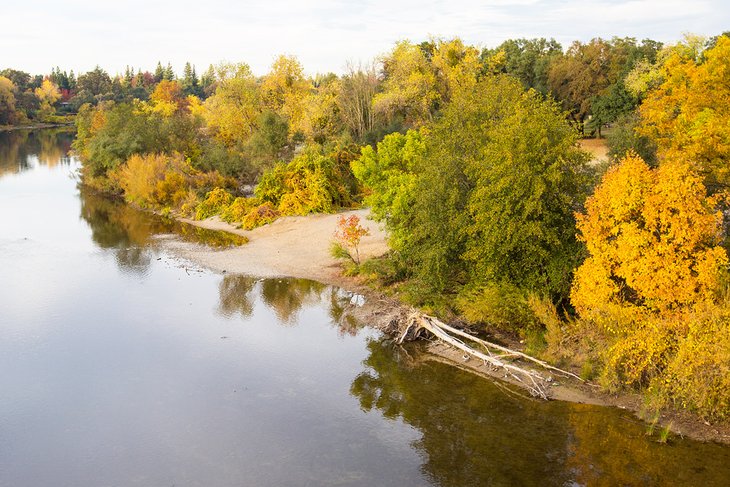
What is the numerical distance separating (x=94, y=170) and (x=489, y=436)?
180ft

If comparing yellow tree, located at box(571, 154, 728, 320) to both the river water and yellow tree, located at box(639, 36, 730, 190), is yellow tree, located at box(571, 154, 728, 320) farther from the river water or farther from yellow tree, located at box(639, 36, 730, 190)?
yellow tree, located at box(639, 36, 730, 190)

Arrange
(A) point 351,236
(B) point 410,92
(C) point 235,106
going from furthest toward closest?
1. (C) point 235,106
2. (B) point 410,92
3. (A) point 351,236

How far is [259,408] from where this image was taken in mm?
19781

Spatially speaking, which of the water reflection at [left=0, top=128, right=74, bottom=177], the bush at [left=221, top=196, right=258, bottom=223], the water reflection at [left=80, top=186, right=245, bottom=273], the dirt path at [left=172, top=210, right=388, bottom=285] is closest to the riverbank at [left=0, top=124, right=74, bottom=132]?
the water reflection at [left=0, top=128, right=74, bottom=177]

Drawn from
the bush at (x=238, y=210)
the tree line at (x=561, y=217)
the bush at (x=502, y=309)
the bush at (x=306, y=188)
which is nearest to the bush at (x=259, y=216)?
the tree line at (x=561, y=217)

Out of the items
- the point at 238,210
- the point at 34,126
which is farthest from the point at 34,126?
the point at 238,210

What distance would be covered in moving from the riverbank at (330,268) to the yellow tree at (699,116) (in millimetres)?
15016

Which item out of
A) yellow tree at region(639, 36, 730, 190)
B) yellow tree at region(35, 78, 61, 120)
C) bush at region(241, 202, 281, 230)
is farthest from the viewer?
yellow tree at region(35, 78, 61, 120)

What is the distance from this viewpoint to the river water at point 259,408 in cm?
1650

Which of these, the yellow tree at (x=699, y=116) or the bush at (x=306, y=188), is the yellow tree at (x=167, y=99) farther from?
the yellow tree at (x=699, y=116)

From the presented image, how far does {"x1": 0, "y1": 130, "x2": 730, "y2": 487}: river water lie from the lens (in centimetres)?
1650

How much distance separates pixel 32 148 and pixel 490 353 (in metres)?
94.7

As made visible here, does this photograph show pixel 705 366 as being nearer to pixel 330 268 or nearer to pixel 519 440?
pixel 519 440

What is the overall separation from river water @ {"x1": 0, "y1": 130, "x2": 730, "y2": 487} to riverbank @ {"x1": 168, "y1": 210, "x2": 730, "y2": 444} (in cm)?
60
